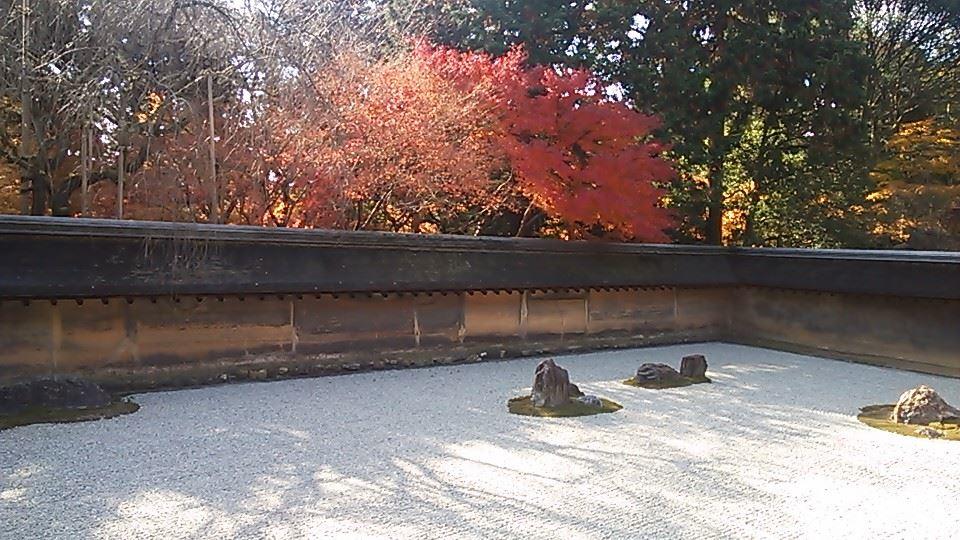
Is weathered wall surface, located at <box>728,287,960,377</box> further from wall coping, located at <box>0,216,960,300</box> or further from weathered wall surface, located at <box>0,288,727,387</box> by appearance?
weathered wall surface, located at <box>0,288,727,387</box>

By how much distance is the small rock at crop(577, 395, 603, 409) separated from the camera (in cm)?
619

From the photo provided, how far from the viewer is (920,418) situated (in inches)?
227

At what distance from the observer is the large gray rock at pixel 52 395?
5.58m

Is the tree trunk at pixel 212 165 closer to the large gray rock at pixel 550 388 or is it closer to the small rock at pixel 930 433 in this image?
the large gray rock at pixel 550 388

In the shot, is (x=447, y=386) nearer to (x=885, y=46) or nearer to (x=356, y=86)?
(x=356, y=86)

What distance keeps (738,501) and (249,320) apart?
5.26 m

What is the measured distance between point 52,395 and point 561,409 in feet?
14.1

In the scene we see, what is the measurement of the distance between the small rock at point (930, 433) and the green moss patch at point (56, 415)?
6.44 m

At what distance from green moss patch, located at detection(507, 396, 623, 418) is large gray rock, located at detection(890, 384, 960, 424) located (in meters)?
2.36

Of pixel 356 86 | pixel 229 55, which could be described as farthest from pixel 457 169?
pixel 229 55

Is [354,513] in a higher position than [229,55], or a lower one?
lower

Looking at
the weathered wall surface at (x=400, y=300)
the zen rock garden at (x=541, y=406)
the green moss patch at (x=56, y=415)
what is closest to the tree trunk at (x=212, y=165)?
the weathered wall surface at (x=400, y=300)

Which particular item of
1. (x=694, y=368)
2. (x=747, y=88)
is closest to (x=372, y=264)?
(x=694, y=368)

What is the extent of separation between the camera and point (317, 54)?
316 inches
